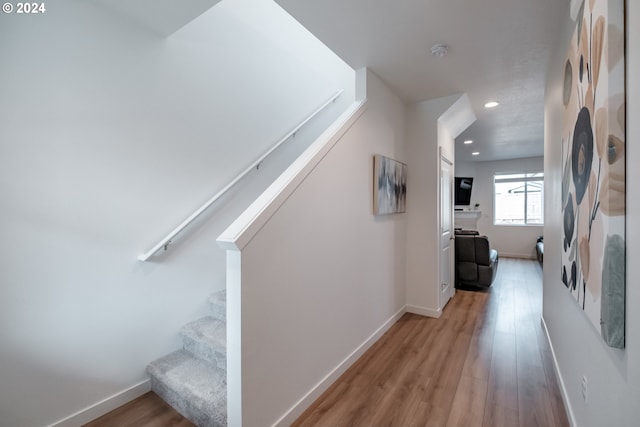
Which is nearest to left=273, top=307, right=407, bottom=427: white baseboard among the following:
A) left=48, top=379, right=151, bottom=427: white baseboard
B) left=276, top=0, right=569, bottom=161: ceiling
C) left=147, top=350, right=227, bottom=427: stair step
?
left=147, top=350, right=227, bottom=427: stair step

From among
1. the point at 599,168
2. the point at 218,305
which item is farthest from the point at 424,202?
the point at 218,305

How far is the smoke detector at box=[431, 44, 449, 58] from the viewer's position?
2.18m

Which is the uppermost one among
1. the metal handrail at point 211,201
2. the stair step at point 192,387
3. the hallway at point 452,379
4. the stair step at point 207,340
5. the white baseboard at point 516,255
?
the metal handrail at point 211,201

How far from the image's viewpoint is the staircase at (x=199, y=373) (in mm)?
1638

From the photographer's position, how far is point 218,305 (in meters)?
2.29

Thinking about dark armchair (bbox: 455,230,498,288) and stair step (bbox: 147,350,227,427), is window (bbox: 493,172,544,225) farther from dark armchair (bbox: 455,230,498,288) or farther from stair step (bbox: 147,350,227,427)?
stair step (bbox: 147,350,227,427)

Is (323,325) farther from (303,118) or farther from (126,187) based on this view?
(303,118)

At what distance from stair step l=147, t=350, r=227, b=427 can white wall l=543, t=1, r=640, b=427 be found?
1.76m

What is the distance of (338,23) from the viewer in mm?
1951


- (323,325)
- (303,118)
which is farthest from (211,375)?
(303,118)

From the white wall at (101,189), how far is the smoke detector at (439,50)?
178 cm

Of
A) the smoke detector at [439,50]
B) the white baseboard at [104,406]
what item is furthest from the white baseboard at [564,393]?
the white baseboard at [104,406]

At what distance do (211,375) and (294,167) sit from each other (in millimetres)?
1513

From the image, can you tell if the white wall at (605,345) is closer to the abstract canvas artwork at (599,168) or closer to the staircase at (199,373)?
the abstract canvas artwork at (599,168)
